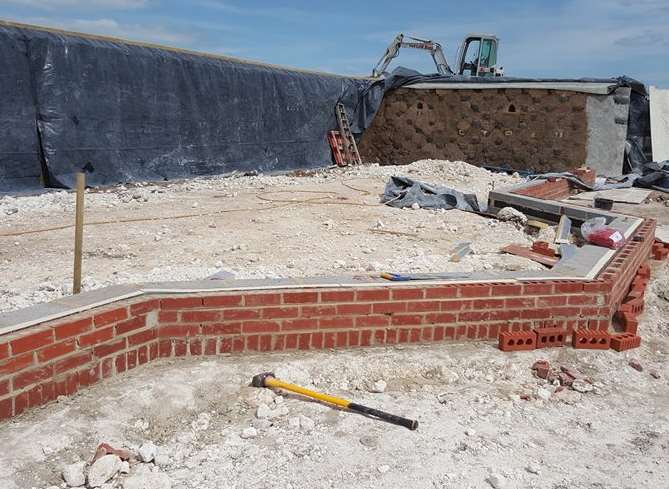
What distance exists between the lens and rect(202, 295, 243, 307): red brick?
3.20m

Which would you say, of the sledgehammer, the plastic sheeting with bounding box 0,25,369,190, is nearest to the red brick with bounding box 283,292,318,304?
the sledgehammer

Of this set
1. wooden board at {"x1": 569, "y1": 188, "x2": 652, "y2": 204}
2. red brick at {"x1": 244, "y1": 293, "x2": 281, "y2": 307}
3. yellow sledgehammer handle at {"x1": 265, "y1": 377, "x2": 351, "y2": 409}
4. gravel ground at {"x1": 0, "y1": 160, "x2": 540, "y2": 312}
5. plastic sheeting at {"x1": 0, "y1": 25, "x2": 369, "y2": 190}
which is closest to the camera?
yellow sledgehammer handle at {"x1": 265, "y1": 377, "x2": 351, "y2": 409}

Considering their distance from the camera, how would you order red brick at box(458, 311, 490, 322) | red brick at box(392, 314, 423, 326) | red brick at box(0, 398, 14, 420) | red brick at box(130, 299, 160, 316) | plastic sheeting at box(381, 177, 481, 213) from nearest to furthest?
red brick at box(0, 398, 14, 420) < red brick at box(130, 299, 160, 316) < red brick at box(392, 314, 423, 326) < red brick at box(458, 311, 490, 322) < plastic sheeting at box(381, 177, 481, 213)

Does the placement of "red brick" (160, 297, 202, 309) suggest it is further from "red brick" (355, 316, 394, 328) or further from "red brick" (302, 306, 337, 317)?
"red brick" (355, 316, 394, 328)

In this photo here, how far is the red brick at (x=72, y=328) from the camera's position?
2.66m

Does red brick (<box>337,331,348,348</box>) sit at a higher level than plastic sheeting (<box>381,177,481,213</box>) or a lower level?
lower

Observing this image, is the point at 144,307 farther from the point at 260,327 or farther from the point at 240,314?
the point at 260,327

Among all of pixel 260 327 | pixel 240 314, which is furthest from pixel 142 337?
pixel 260 327

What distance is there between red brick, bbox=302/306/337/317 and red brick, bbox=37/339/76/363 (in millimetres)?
1198

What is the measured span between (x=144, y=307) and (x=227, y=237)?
293 cm

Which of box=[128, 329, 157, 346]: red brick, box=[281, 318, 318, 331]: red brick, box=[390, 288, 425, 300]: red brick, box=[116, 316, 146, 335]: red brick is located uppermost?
box=[390, 288, 425, 300]: red brick

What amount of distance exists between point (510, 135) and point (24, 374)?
12751 mm

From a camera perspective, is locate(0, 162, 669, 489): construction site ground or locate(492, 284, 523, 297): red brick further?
locate(492, 284, 523, 297): red brick

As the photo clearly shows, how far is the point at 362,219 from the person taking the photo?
726 cm
